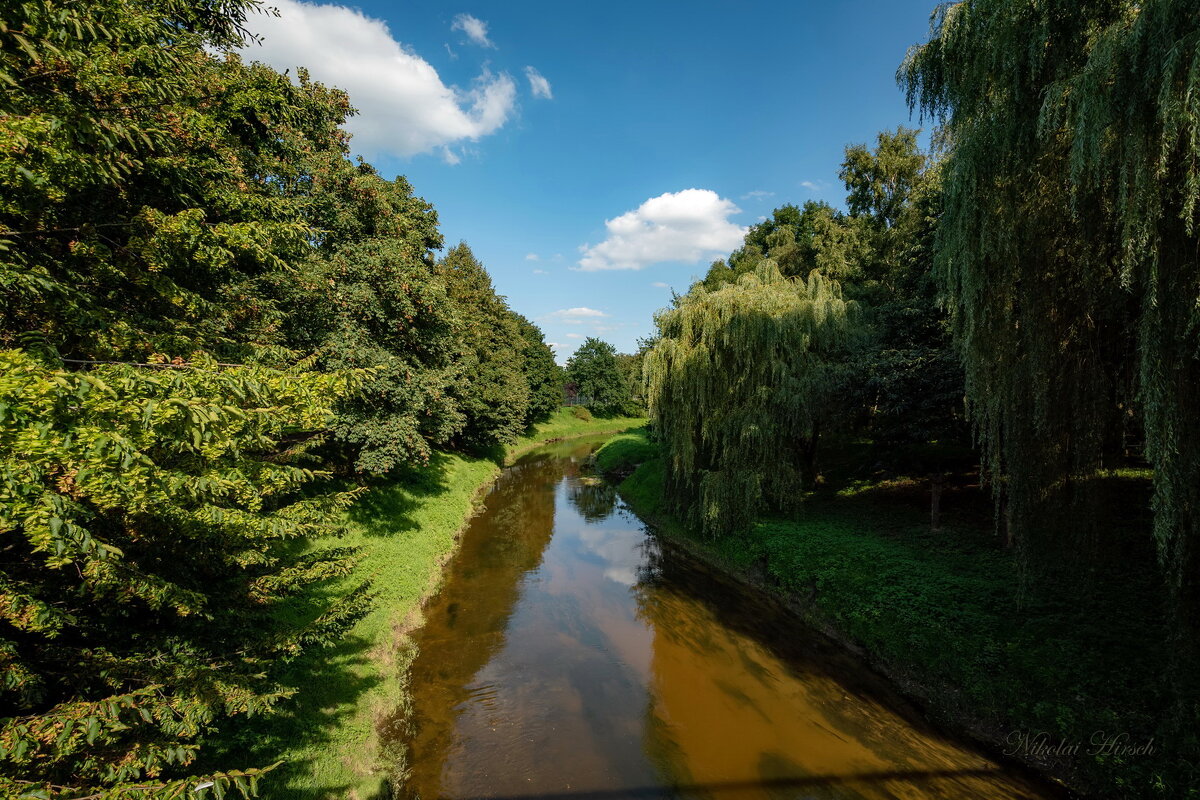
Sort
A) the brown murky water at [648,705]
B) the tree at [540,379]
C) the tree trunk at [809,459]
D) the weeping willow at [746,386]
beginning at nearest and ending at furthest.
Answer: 1. the brown murky water at [648,705]
2. the weeping willow at [746,386]
3. the tree trunk at [809,459]
4. the tree at [540,379]

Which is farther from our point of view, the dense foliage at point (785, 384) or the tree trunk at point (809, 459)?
the tree trunk at point (809, 459)

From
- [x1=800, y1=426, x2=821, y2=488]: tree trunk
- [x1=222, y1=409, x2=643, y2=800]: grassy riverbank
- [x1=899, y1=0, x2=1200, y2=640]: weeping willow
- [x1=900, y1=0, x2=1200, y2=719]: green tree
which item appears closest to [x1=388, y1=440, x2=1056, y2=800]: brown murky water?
[x1=222, y1=409, x2=643, y2=800]: grassy riverbank

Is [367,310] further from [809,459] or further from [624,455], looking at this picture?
[624,455]

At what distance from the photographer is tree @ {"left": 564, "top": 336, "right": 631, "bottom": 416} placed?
67.8 metres

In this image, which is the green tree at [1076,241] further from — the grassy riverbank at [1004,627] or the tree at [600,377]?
the tree at [600,377]

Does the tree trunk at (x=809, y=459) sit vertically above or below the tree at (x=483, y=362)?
below

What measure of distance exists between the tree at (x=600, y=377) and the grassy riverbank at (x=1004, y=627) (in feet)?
173

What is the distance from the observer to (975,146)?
7.43 meters

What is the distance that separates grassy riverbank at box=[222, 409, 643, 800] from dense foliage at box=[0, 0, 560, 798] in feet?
2.77

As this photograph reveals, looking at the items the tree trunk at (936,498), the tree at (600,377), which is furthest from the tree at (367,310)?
the tree at (600,377)

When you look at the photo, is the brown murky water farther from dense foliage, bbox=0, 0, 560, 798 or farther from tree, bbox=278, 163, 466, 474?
tree, bbox=278, 163, 466, 474

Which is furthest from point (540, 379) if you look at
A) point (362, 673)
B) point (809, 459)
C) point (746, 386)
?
point (362, 673)

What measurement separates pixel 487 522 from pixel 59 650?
18.6 meters

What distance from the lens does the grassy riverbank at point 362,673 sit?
680 cm
